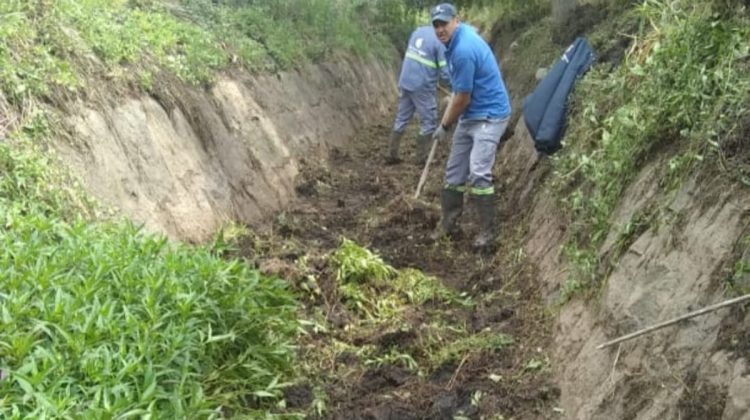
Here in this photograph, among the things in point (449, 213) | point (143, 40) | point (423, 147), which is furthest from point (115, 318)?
point (423, 147)

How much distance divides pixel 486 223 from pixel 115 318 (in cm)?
385

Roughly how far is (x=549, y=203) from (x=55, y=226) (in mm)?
3608

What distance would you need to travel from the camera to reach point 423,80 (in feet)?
31.8

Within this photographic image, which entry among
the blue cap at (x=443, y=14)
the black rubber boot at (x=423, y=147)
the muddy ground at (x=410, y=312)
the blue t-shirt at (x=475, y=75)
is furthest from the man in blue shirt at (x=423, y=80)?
the blue cap at (x=443, y=14)

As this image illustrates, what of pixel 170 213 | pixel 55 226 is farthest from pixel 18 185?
pixel 170 213

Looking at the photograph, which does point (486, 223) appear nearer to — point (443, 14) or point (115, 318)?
point (443, 14)

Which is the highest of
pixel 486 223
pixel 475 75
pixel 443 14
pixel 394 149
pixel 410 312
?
pixel 443 14

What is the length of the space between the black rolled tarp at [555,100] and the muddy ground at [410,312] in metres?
0.87

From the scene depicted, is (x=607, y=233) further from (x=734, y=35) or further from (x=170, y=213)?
(x=170, y=213)

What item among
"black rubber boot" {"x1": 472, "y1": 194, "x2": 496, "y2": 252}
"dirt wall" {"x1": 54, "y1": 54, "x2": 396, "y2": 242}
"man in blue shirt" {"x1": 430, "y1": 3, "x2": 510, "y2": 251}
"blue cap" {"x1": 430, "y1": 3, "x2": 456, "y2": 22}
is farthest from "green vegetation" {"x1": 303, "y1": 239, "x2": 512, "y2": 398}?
"blue cap" {"x1": 430, "y1": 3, "x2": 456, "y2": 22}

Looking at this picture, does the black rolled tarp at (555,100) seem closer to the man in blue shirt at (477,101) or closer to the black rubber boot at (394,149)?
the man in blue shirt at (477,101)

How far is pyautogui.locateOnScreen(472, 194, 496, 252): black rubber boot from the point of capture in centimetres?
620

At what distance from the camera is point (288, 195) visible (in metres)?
7.80

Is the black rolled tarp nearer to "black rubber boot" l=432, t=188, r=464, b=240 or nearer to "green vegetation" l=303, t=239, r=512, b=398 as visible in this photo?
"black rubber boot" l=432, t=188, r=464, b=240
